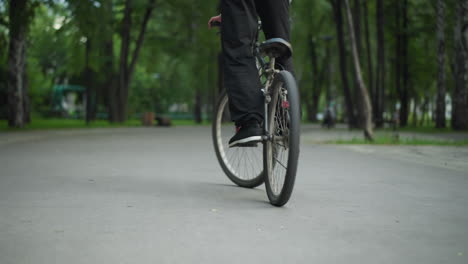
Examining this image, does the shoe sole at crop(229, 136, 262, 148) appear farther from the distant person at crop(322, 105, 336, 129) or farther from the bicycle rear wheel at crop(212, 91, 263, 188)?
the distant person at crop(322, 105, 336, 129)

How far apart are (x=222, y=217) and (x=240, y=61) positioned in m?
1.37

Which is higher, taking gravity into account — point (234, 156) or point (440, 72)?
point (440, 72)

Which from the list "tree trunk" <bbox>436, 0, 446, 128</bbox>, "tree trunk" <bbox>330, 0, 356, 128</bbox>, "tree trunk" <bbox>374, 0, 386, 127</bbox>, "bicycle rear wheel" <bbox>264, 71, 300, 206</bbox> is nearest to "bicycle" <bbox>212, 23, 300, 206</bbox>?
"bicycle rear wheel" <bbox>264, 71, 300, 206</bbox>

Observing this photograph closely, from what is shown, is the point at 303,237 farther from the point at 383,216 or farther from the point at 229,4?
the point at 229,4

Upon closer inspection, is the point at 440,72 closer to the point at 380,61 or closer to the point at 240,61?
the point at 380,61

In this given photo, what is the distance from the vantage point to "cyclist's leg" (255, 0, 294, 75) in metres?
5.12

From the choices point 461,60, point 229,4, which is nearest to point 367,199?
point 229,4

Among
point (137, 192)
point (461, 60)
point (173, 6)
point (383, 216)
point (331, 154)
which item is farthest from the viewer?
point (173, 6)

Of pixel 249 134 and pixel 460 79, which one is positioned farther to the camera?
pixel 460 79

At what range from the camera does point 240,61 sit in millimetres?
5039

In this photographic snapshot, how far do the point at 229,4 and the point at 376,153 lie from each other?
255 inches

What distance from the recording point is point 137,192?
5520mm

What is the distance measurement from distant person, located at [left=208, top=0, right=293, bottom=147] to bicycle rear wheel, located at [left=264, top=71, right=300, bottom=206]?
0.14 m

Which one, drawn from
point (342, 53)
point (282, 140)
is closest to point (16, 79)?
point (342, 53)
